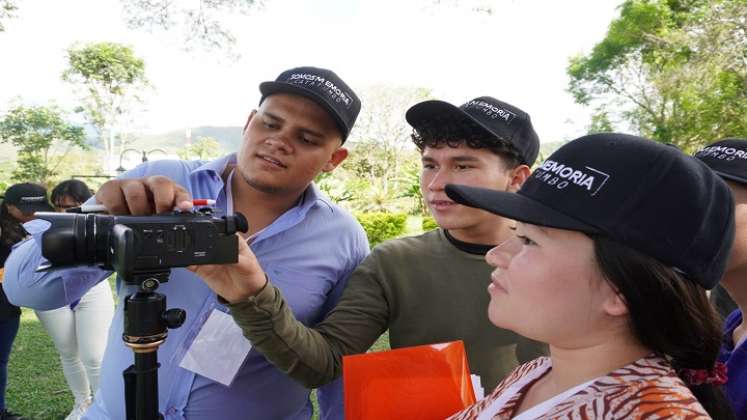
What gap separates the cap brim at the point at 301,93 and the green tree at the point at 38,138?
3115cm

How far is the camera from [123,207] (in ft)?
4.45

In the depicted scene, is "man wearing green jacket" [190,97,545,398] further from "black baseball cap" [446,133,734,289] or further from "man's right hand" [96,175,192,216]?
"black baseball cap" [446,133,734,289]

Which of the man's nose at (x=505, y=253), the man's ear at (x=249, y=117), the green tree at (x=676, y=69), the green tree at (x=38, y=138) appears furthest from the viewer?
the green tree at (x=38, y=138)

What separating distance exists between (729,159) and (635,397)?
1107 mm

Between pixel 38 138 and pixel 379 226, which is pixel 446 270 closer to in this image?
pixel 379 226

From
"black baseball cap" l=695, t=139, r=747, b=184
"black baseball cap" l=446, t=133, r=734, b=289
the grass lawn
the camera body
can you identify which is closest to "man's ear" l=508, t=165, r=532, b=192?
Result: "black baseball cap" l=695, t=139, r=747, b=184

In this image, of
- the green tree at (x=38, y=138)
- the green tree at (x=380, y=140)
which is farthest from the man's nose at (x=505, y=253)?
the green tree at (x=38, y=138)

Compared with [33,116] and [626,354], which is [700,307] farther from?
[33,116]

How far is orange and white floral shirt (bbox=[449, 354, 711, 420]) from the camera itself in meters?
0.79

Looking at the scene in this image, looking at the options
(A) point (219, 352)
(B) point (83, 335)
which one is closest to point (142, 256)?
(A) point (219, 352)

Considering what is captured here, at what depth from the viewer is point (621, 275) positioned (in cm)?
88

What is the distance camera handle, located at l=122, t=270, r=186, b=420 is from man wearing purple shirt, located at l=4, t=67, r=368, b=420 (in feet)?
1.42

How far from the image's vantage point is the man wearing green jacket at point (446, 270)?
61.8 inches

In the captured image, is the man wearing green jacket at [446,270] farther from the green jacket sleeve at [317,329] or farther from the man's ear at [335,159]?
the man's ear at [335,159]
